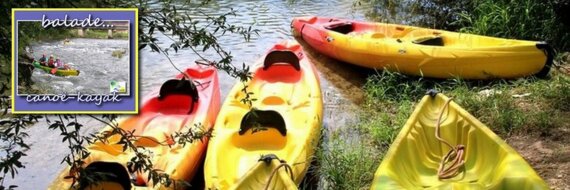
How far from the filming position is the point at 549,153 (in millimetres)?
4164

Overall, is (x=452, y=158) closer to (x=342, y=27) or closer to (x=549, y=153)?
(x=549, y=153)

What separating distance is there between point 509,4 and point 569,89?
2228mm

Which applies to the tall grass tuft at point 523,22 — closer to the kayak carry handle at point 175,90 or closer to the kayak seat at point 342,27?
the kayak seat at point 342,27

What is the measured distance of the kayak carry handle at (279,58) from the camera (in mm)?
5770

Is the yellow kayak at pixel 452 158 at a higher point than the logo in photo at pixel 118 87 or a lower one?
lower

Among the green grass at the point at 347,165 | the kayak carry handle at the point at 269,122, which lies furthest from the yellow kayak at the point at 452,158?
the kayak carry handle at the point at 269,122

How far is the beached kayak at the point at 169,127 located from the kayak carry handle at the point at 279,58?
1.88 feet

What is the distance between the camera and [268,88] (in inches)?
215

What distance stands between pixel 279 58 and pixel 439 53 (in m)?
1.67

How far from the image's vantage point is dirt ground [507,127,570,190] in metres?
3.78

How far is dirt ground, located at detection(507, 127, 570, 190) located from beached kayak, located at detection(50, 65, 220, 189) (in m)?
2.31

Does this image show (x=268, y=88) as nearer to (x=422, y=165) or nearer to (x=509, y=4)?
(x=422, y=165)

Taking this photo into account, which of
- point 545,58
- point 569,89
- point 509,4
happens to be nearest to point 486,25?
point 509,4

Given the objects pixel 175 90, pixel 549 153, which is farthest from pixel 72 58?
pixel 549 153
